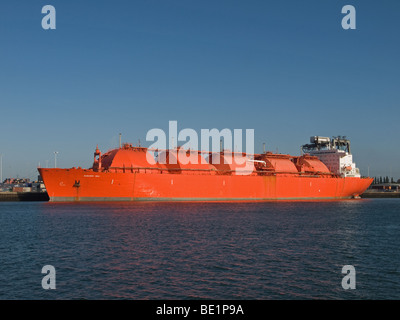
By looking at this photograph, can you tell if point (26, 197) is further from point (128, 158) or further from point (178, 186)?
point (178, 186)

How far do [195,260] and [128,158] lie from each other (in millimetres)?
31396

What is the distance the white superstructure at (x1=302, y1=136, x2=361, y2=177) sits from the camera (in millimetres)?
70312

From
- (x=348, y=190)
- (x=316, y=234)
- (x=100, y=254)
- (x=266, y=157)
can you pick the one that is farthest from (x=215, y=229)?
(x=348, y=190)

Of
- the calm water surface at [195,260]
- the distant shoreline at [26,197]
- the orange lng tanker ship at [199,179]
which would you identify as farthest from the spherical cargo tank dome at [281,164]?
the distant shoreline at [26,197]

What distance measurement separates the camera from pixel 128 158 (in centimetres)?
4547

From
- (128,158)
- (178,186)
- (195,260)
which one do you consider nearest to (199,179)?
(178,186)

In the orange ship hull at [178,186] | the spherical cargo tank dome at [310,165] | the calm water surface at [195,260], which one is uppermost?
the spherical cargo tank dome at [310,165]

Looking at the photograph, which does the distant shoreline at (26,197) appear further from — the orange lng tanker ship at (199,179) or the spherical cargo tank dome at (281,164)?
the spherical cargo tank dome at (281,164)

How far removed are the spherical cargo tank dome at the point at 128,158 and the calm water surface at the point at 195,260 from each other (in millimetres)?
17849

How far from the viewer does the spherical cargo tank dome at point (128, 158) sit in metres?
44.7

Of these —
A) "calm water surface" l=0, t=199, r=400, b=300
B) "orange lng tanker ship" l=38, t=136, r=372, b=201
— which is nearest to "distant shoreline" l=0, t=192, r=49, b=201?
"orange lng tanker ship" l=38, t=136, r=372, b=201

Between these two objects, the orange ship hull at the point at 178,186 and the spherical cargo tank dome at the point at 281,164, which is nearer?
the orange ship hull at the point at 178,186

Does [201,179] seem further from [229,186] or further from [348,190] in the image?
[348,190]

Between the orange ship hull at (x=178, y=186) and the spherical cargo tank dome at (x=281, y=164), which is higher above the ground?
the spherical cargo tank dome at (x=281, y=164)
